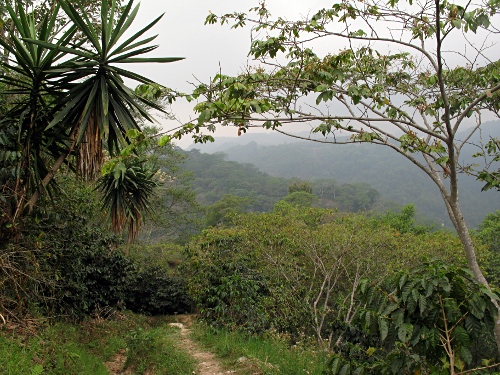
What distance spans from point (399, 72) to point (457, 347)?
3.61 meters

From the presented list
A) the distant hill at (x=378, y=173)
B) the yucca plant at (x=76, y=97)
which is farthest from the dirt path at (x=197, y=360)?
the distant hill at (x=378, y=173)

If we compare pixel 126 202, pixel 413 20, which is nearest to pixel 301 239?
pixel 126 202

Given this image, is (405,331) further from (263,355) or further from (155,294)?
(155,294)

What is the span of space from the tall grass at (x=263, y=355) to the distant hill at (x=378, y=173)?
177 feet

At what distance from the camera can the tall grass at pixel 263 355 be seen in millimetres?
4633

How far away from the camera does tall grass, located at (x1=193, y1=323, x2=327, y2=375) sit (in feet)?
15.2

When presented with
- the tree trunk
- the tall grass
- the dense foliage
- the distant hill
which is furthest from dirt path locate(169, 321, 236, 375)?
the distant hill

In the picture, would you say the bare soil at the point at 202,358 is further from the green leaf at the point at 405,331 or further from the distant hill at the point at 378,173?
the distant hill at the point at 378,173

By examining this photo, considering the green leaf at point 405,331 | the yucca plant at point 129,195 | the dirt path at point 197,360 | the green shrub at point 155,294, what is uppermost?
the yucca plant at point 129,195

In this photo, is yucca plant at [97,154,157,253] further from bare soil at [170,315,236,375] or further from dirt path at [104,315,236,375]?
bare soil at [170,315,236,375]

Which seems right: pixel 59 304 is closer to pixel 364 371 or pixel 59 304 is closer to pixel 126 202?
pixel 126 202

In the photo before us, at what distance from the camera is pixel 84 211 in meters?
7.23

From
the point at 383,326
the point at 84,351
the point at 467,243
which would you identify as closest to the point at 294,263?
the point at 84,351

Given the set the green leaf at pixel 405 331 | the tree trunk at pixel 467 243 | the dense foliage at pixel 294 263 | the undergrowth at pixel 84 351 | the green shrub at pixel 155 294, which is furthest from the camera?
the green shrub at pixel 155 294
